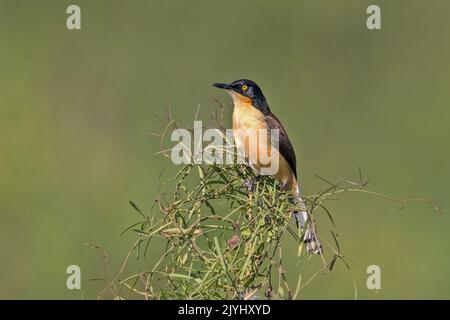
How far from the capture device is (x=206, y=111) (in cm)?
1057

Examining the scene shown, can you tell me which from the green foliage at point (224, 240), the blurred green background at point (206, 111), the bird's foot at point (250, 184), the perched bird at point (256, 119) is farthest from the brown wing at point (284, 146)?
the green foliage at point (224, 240)

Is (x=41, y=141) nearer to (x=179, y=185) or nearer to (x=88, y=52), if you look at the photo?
(x=88, y=52)

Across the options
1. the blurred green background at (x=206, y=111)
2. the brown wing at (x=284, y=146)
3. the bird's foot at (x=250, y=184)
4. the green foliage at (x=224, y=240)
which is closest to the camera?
the green foliage at (x=224, y=240)

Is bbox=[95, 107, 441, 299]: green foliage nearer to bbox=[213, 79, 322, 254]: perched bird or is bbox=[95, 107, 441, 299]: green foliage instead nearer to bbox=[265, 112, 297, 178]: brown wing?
bbox=[213, 79, 322, 254]: perched bird

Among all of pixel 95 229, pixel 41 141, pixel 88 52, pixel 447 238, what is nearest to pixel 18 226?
pixel 95 229

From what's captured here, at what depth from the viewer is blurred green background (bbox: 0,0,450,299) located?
954 cm

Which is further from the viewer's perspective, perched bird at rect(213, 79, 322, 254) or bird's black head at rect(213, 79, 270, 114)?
bird's black head at rect(213, 79, 270, 114)

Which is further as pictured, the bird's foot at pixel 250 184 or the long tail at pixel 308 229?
the bird's foot at pixel 250 184

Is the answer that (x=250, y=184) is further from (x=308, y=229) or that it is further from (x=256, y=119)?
(x=256, y=119)

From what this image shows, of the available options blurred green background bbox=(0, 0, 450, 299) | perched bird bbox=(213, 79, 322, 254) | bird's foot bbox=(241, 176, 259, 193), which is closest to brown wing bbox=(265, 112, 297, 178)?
perched bird bbox=(213, 79, 322, 254)

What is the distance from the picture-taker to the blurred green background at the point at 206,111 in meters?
9.54

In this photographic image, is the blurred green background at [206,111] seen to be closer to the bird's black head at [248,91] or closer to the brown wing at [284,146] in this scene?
the brown wing at [284,146]

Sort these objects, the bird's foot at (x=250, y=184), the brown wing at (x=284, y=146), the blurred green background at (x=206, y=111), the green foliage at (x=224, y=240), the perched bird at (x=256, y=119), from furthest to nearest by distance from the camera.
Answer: the blurred green background at (x=206, y=111)
the brown wing at (x=284, y=146)
the perched bird at (x=256, y=119)
the bird's foot at (x=250, y=184)
the green foliage at (x=224, y=240)

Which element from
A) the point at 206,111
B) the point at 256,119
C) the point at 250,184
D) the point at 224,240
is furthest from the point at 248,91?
the point at 206,111
